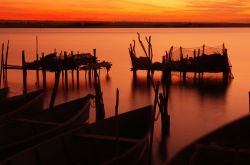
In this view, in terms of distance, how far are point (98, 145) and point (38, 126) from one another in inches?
49.1

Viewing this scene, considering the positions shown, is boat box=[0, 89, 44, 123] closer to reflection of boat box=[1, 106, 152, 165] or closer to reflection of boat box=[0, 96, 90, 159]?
reflection of boat box=[0, 96, 90, 159]

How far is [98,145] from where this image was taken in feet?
18.9

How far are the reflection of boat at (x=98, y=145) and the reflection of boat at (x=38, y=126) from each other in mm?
486

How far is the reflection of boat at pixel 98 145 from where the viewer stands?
4887 millimetres

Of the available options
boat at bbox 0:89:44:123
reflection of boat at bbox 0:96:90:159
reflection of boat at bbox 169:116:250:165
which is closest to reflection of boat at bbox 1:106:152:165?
reflection of boat at bbox 0:96:90:159

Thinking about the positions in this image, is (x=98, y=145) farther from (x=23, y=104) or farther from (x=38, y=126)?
(x=23, y=104)

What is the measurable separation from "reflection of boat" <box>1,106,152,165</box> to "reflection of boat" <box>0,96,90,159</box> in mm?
486

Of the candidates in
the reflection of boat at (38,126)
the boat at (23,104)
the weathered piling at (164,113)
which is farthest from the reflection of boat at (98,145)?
the boat at (23,104)

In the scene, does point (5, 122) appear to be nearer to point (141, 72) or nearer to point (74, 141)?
point (74, 141)

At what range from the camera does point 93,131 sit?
5.99 m

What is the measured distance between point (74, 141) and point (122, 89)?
8.93m

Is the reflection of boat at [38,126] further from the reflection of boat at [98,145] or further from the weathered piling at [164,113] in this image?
the weathered piling at [164,113]

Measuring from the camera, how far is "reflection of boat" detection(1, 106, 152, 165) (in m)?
4.89

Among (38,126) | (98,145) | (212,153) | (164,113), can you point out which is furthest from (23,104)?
(212,153)
